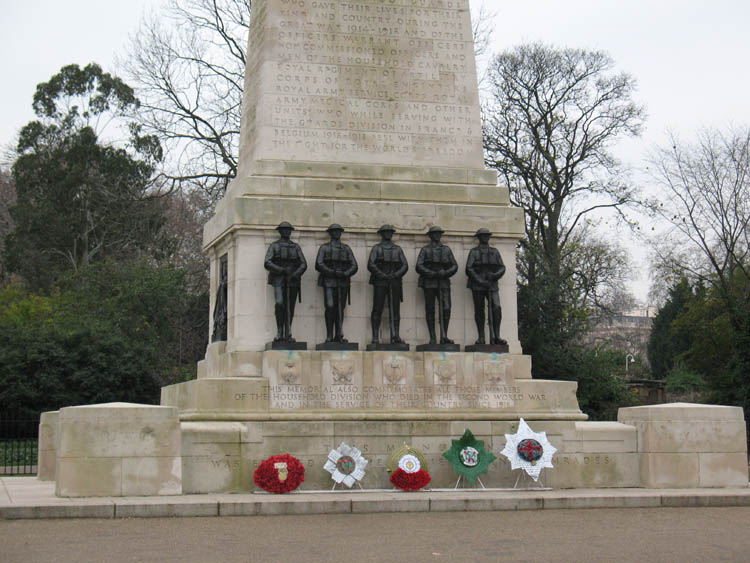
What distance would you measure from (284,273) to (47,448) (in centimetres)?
555

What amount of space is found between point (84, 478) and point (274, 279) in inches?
176

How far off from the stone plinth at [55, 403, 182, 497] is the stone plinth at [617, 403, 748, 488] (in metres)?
7.38

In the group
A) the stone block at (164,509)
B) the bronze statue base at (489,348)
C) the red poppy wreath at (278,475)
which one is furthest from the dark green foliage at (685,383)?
the stone block at (164,509)

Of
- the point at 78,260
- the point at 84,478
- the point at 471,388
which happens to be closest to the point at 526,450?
the point at 471,388

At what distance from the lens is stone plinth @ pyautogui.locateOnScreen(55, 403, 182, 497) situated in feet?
48.6

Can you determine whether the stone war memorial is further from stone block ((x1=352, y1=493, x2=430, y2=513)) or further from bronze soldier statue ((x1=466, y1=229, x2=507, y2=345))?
stone block ((x1=352, y1=493, x2=430, y2=513))

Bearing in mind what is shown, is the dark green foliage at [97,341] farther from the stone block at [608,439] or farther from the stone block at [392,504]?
the stone block at [392,504]

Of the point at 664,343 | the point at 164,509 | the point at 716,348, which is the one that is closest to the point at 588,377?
the point at 716,348

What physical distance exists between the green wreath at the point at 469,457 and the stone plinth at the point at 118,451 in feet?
13.4

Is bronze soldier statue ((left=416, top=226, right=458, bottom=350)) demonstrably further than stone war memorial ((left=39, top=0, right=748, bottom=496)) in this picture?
Yes

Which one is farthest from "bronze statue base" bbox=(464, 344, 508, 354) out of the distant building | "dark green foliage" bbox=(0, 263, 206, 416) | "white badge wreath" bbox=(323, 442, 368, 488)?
the distant building

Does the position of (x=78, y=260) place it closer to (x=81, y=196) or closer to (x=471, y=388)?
(x=81, y=196)

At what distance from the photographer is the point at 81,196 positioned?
172ft

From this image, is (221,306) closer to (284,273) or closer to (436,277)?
(284,273)
